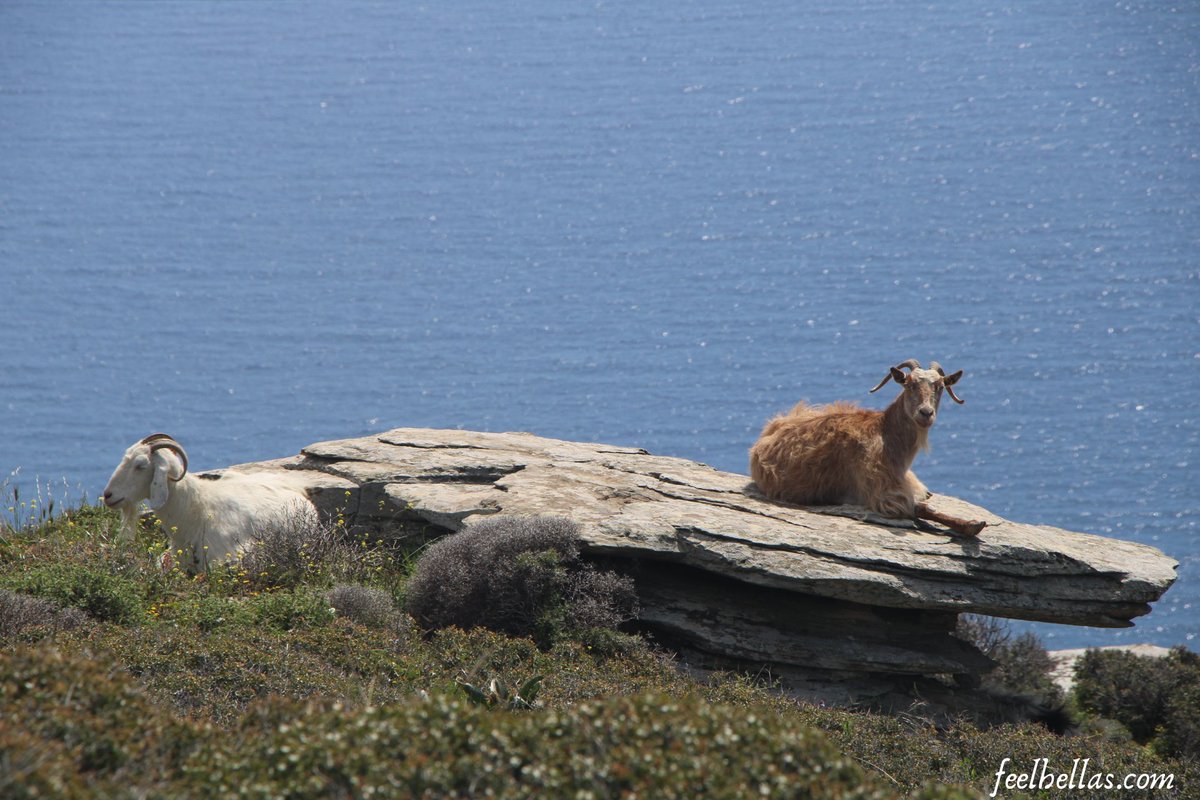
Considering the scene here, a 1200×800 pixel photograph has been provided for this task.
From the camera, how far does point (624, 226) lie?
21312 millimetres

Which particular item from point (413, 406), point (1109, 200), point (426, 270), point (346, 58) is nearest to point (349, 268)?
point (426, 270)

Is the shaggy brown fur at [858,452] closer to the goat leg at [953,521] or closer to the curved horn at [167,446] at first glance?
the goat leg at [953,521]

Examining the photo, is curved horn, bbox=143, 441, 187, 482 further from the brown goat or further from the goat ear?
the brown goat

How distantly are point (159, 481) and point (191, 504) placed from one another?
1.08 ft

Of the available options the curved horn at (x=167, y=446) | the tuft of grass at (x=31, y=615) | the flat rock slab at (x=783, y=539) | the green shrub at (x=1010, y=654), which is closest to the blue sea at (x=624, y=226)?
the green shrub at (x=1010, y=654)

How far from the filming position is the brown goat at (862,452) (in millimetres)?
8125

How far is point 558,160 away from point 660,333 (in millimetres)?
4565

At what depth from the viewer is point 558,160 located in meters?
22.3

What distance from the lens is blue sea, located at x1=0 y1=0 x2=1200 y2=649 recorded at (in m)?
18.2

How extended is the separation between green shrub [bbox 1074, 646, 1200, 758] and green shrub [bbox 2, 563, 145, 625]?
7.55 m

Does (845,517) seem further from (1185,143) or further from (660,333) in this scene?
(1185,143)

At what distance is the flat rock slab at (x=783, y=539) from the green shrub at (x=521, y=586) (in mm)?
240

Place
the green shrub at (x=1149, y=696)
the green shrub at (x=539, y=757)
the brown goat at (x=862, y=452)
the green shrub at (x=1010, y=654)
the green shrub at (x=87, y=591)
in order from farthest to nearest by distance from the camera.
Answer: the green shrub at (x=1010, y=654) → the green shrub at (x=1149, y=696) → the brown goat at (x=862, y=452) → the green shrub at (x=87, y=591) → the green shrub at (x=539, y=757)

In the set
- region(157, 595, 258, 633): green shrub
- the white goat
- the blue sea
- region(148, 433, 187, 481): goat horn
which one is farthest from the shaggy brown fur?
the blue sea
